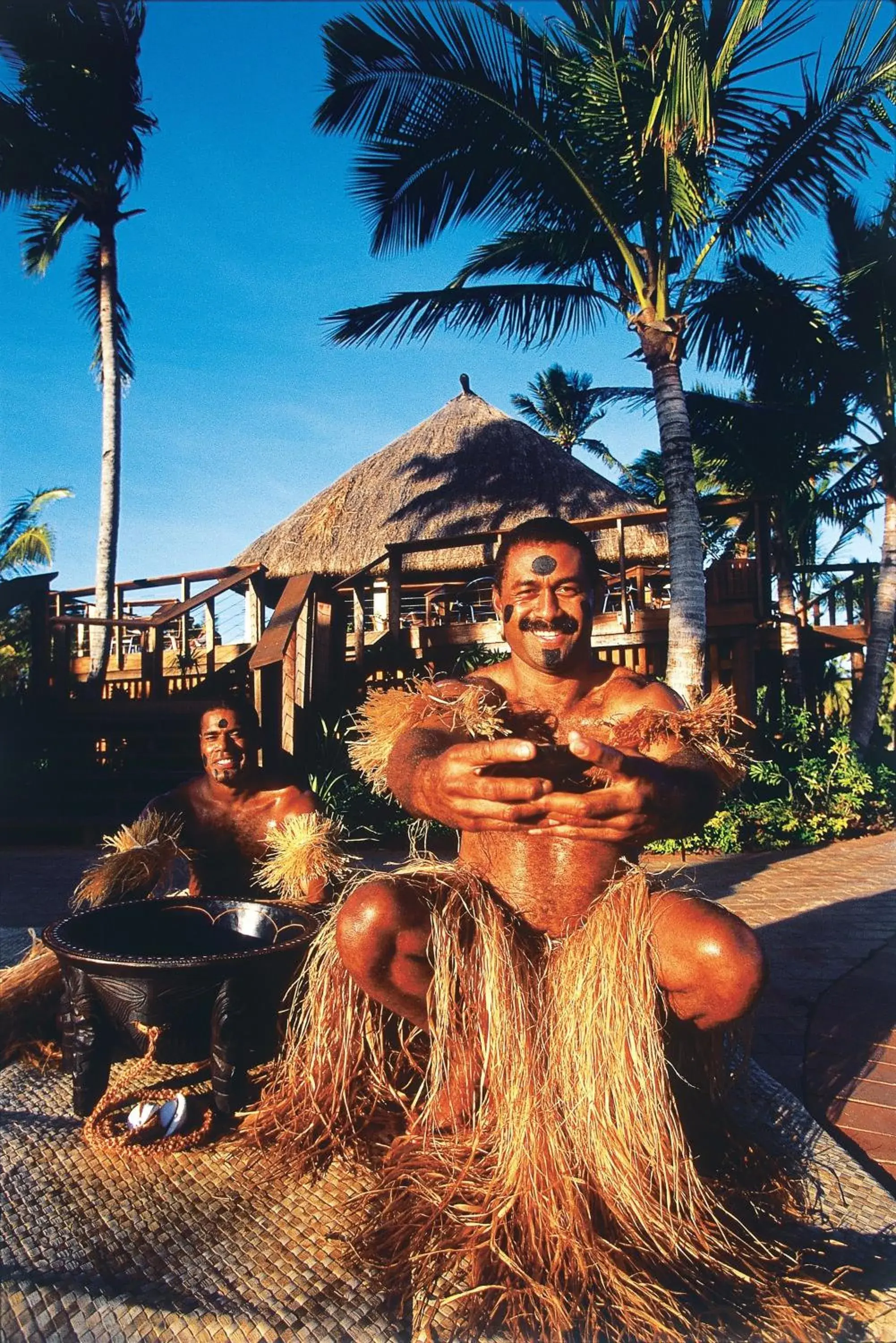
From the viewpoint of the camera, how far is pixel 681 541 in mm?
6434

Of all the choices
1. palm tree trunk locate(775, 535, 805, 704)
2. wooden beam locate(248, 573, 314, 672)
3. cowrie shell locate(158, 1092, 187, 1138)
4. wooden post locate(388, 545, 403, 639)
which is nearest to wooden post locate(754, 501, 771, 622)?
palm tree trunk locate(775, 535, 805, 704)

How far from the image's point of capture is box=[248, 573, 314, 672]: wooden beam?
18.6 ft

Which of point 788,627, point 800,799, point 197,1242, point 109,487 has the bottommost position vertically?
point 800,799

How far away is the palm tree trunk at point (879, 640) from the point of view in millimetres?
9945

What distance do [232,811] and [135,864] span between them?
0.34 meters

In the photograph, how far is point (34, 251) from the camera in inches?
492

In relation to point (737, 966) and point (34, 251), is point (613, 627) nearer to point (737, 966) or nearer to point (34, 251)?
point (737, 966)

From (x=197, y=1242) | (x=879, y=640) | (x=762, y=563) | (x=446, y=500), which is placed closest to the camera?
(x=197, y=1242)

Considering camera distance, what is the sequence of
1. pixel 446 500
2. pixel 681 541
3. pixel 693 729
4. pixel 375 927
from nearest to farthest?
pixel 375 927, pixel 693 729, pixel 681 541, pixel 446 500

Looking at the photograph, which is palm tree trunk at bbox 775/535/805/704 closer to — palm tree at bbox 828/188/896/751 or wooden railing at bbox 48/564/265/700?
palm tree at bbox 828/188/896/751

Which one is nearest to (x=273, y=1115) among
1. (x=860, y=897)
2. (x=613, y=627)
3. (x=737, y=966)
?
(x=737, y=966)

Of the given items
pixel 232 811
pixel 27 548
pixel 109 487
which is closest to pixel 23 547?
pixel 27 548

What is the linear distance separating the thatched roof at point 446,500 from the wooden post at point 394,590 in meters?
2.63

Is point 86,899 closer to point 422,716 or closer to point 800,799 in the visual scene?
point 422,716
